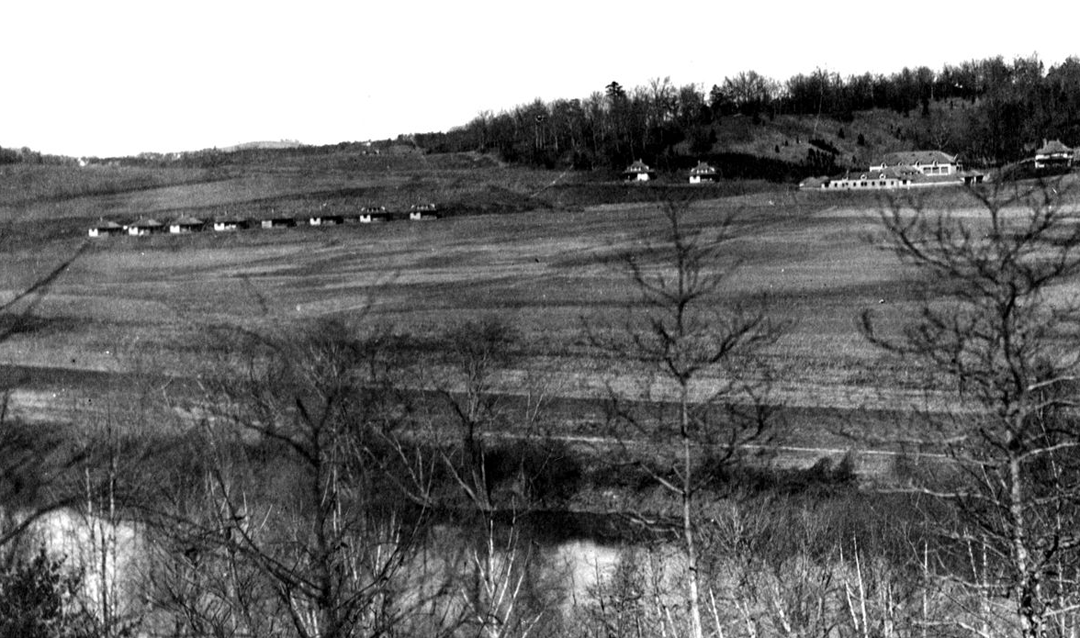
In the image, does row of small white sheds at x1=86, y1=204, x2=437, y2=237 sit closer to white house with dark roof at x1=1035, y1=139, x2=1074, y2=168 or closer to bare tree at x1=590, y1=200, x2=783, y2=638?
bare tree at x1=590, y1=200, x2=783, y2=638

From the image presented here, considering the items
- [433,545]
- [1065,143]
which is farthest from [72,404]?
[1065,143]

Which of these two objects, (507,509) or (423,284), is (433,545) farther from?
(423,284)

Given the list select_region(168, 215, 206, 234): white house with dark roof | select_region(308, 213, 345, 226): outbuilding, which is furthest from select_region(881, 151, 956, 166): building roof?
select_region(168, 215, 206, 234): white house with dark roof

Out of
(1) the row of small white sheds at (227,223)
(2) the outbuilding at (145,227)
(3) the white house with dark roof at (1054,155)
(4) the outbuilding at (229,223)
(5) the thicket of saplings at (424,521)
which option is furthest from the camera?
(4) the outbuilding at (229,223)

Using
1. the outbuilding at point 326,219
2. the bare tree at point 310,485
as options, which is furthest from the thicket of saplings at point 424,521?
the outbuilding at point 326,219

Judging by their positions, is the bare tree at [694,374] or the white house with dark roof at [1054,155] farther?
the white house with dark roof at [1054,155]

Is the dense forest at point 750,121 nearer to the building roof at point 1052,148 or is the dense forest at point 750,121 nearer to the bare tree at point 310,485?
the building roof at point 1052,148
